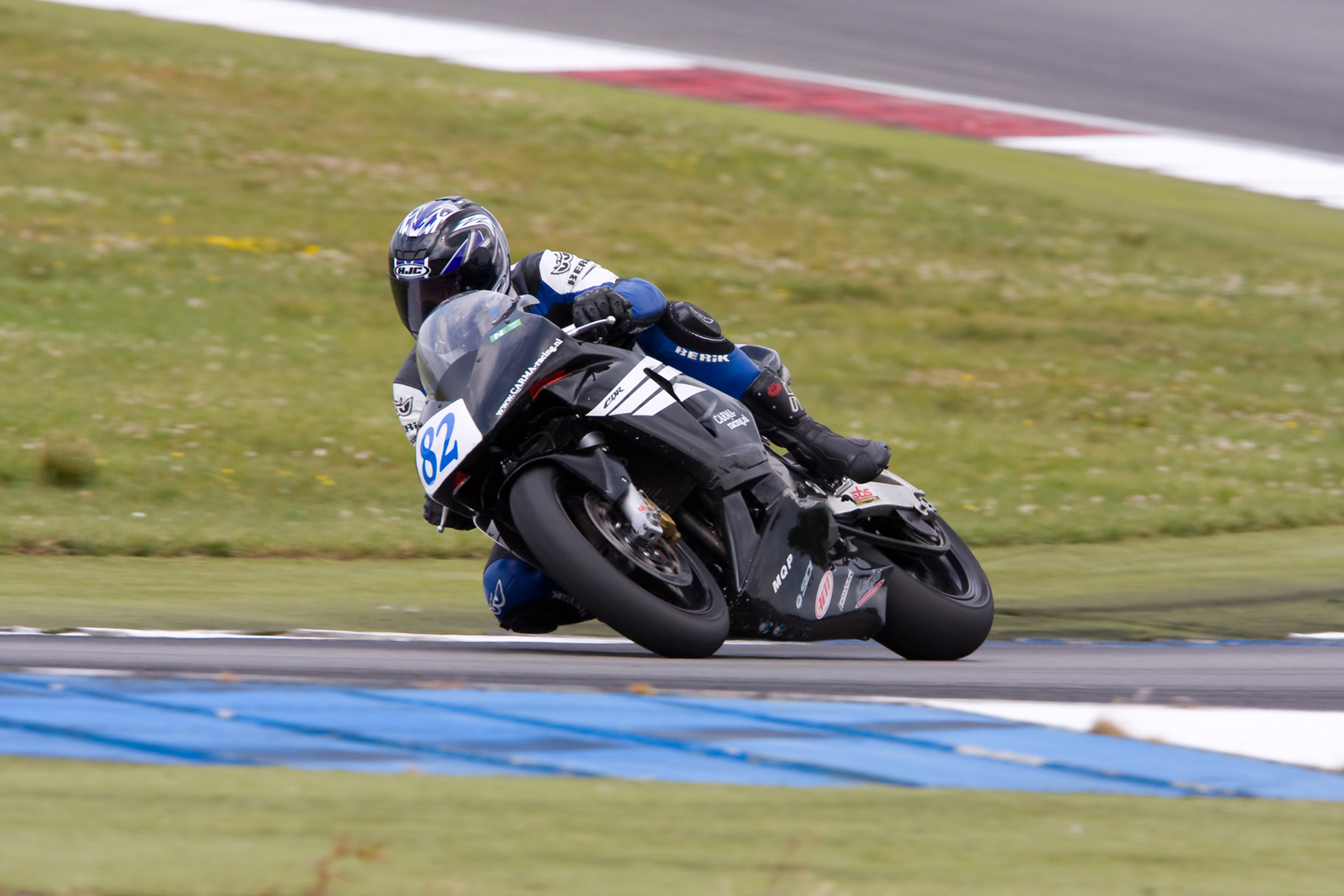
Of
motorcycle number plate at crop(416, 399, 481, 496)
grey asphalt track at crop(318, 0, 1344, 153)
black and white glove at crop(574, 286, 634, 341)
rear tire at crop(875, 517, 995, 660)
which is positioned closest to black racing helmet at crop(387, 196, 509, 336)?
black and white glove at crop(574, 286, 634, 341)

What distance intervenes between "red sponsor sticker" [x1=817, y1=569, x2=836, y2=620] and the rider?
2.01ft

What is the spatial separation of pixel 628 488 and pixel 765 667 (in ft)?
2.75

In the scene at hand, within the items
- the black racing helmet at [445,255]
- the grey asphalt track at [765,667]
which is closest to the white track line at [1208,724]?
the grey asphalt track at [765,667]

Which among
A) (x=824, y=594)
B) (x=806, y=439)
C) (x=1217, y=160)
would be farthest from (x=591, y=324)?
(x=1217, y=160)

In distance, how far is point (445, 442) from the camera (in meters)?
5.82

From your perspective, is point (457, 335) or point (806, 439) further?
point (806, 439)

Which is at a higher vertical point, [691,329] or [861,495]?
[691,329]

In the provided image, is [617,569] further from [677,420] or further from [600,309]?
[600,309]

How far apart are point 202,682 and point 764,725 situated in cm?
161

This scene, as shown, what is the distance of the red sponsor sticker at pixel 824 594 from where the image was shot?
242 inches

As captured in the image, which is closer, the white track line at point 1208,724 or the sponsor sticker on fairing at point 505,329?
the white track line at point 1208,724

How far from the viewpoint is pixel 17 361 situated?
13.2 metres

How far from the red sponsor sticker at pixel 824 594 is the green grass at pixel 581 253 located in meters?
3.92

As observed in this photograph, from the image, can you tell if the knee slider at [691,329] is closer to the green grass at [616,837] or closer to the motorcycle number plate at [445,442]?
the motorcycle number plate at [445,442]
